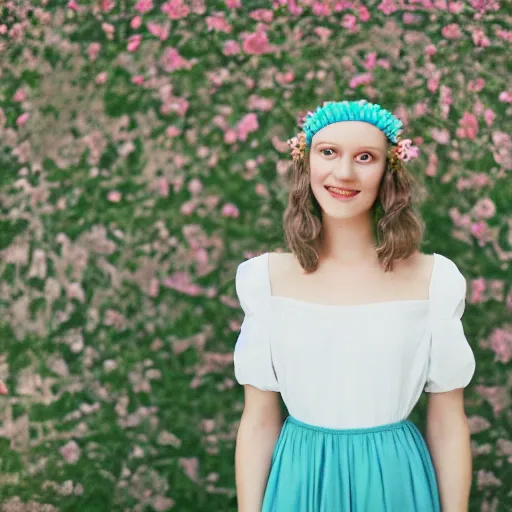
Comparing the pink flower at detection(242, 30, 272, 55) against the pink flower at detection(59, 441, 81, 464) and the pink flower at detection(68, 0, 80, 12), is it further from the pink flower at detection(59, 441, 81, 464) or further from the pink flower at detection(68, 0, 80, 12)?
the pink flower at detection(59, 441, 81, 464)

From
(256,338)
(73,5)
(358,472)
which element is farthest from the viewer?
(73,5)

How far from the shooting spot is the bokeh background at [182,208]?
2.77 meters

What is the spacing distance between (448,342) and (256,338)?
44cm

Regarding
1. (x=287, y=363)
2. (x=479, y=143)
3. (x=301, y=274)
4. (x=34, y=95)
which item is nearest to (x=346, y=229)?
(x=301, y=274)

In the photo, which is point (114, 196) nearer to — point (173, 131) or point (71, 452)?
point (173, 131)

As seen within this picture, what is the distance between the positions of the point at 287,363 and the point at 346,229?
1.14 ft

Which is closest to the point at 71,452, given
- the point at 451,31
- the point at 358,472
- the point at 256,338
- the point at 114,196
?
the point at 114,196

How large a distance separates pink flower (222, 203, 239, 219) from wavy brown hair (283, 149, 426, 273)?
109cm

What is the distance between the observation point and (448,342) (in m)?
1.55

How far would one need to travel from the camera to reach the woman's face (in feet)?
5.10

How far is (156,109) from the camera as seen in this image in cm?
288

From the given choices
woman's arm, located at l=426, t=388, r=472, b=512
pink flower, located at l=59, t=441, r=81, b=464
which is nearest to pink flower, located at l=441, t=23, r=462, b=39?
woman's arm, located at l=426, t=388, r=472, b=512

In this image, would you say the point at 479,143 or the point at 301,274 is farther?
the point at 479,143

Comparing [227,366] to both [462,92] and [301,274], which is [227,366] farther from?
[462,92]
